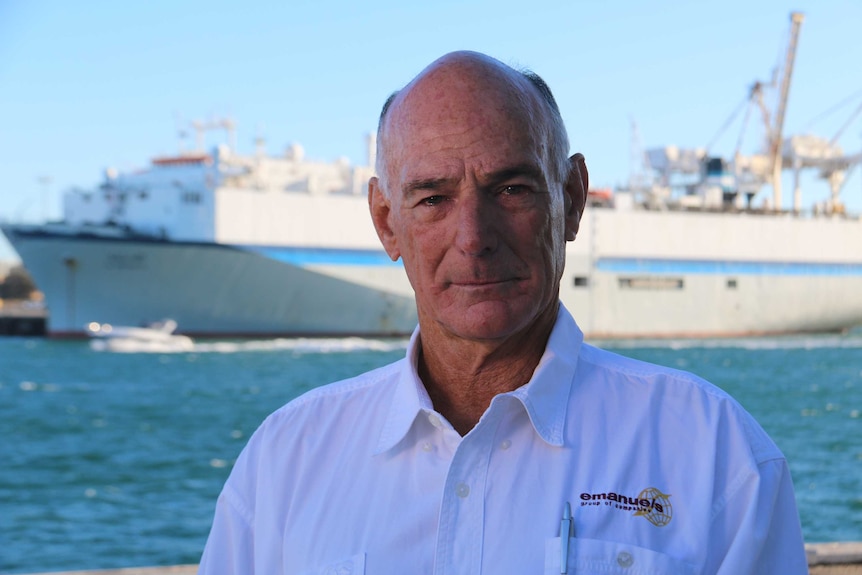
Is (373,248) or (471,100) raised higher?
(471,100)

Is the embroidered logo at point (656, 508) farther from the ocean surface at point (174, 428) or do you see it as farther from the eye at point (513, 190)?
the ocean surface at point (174, 428)

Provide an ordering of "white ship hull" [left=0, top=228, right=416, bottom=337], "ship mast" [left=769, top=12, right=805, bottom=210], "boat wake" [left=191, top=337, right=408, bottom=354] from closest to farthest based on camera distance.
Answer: "boat wake" [left=191, top=337, right=408, bottom=354]
"white ship hull" [left=0, top=228, right=416, bottom=337]
"ship mast" [left=769, top=12, right=805, bottom=210]

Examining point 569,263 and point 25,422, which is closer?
point 25,422

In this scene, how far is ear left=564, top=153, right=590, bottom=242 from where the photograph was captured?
1545 millimetres

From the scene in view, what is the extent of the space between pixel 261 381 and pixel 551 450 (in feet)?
71.9

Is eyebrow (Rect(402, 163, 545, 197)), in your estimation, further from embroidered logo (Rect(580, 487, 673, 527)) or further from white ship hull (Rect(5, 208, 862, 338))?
white ship hull (Rect(5, 208, 862, 338))

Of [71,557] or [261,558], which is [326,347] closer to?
[71,557]

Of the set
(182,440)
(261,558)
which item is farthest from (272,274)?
(261,558)

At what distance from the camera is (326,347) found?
1259 inches

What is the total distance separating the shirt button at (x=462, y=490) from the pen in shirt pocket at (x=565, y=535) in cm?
12

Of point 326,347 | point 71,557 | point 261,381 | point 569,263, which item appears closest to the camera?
point 71,557

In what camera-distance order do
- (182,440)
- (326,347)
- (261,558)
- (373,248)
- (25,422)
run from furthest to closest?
(373,248) → (326,347) → (25,422) → (182,440) → (261,558)

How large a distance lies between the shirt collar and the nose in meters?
0.16

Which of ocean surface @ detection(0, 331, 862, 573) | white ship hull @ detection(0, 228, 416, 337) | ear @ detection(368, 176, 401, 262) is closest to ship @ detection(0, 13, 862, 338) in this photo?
white ship hull @ detection(0, 228, 416, 337)
